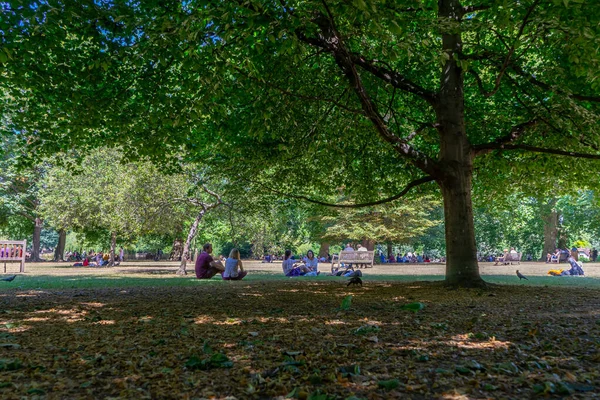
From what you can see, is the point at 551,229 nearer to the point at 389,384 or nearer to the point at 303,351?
the point at 303,351

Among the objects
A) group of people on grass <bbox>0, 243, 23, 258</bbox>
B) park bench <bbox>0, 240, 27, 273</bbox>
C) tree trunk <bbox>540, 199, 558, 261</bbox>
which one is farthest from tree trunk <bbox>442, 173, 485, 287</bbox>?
tree trunk <bbox>540, 199, 558, 261</bbox>

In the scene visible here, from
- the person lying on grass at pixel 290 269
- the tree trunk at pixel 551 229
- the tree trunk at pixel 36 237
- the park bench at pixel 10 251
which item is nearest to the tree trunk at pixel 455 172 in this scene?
the person lying on grass at pixel 290 269

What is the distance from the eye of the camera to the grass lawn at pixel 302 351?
9.52ft

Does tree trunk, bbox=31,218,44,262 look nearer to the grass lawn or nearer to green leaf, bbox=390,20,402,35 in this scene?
Result: the grass lawn

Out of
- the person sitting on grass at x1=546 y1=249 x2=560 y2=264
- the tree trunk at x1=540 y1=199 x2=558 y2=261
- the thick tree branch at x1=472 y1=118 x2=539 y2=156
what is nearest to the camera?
the thick tree branch at x1=472 y1=118 x2=539 y2=156

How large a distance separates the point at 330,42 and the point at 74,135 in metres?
5.90

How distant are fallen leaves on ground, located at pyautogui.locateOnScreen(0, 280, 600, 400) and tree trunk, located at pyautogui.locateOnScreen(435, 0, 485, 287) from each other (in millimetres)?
2139

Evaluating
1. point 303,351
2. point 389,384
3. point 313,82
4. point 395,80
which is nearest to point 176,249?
point 313,82

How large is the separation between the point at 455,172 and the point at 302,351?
6.60 metres

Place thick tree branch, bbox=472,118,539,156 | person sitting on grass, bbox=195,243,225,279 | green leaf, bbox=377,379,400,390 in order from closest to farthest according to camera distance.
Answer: green leaf, bbox=377,379,400,390, thick tree branch, bbox=472,118,539,156, person sitting on grass, bbox=195,243,225,279

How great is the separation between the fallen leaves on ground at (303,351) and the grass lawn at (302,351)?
0.01m

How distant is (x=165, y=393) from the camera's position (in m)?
2.80

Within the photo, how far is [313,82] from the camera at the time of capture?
10055mm

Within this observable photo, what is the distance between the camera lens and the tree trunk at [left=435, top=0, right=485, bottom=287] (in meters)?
9.14
